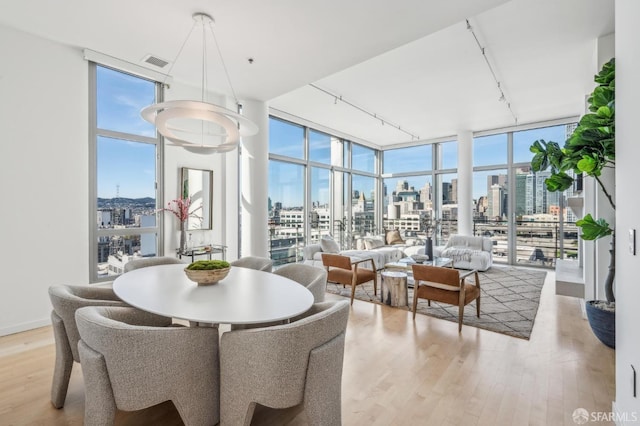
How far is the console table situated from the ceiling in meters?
2.42

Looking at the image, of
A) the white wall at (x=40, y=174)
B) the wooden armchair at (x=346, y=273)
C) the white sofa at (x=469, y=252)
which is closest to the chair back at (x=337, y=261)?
the wooden armchair at (x=346, y=273)

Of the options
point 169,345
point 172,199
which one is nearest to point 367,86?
point 172,199

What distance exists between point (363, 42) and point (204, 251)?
3.56m

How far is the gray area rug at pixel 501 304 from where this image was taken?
352 centimetres

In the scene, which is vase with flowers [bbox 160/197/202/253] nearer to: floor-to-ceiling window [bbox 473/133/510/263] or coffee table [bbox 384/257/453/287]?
coffee table [bbox 384/257/453/287]

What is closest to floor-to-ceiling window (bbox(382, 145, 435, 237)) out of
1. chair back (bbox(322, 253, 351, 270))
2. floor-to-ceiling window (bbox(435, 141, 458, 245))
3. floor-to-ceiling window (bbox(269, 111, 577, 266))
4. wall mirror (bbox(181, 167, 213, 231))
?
floor-to-ceiling window (bbox(269, 111, 577, 266))

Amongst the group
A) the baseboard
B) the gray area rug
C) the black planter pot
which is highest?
the black planter pot

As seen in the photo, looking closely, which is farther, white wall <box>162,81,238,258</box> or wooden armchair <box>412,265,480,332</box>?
white wall <box>162,81,238,258</box>

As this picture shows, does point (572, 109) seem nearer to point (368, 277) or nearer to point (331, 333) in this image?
point (368, 277)

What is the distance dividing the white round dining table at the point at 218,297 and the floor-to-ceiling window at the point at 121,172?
185 centimetres

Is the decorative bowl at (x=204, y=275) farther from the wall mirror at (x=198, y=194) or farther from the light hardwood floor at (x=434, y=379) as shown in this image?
the wall mirror at (x=198, y=194)

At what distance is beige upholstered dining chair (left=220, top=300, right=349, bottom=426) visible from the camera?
4.86 feet

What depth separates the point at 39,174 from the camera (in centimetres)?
345

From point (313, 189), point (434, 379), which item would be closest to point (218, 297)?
point (434, 379)
